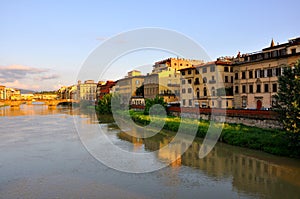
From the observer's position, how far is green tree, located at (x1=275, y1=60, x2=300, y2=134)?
54.1ft

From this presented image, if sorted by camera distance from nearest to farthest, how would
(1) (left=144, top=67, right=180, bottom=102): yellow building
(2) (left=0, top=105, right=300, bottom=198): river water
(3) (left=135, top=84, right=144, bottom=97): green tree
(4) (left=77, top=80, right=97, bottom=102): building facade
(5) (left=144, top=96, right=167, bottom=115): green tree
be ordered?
(2) (left=0, top=105, right=300, bottom=198): river water < (5) (left=144, top=96, right=167, bottom=115): green tree < (1) (left=144, top=67, right=180, bottom=102): yellow building < (3) (left=135, top=84, right=144, bottom=97): green tree < (4) (left=77, top=80, right=97, bottom=102): building facade

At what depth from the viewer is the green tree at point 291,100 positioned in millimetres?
16477

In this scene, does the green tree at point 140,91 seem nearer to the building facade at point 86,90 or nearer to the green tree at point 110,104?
the green tree at point 110,104

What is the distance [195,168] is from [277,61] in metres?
19.9

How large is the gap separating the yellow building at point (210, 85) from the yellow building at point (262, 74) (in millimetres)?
1229

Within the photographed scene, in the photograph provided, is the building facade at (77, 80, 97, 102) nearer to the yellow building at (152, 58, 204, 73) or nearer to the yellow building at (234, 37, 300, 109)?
the yellow building at (152, 58, 204, 73)

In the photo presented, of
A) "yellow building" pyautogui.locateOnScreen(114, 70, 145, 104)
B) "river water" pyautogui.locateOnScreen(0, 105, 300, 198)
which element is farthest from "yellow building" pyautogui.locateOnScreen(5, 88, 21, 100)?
"river water" pyautogui.locateOnScreen(0, 105, 300, 198)

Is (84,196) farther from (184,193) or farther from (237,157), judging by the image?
(237,157)

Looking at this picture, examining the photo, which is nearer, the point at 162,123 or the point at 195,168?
the point at 195,168

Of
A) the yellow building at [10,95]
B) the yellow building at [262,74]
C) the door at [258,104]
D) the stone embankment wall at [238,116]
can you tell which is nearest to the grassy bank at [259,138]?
the stone embankment wall at [238,116]

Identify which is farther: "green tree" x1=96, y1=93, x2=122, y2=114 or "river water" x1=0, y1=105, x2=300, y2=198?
"green tree" x1=96, y1=93, x2=122, y2=114

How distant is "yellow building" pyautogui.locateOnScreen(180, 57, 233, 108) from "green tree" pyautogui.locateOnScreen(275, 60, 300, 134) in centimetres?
1942

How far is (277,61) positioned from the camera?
3008 cm

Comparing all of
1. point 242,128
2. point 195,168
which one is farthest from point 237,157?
point 242,128
